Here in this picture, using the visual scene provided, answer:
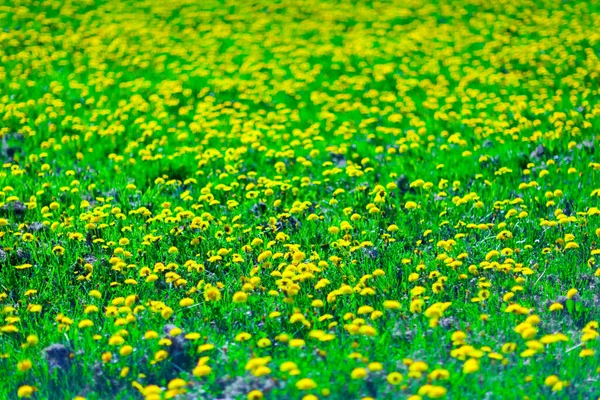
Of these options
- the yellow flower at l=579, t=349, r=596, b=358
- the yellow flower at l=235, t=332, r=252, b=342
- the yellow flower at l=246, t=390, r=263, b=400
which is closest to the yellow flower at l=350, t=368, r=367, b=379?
the yellow flower at l=246, t=390, r=263, b=400

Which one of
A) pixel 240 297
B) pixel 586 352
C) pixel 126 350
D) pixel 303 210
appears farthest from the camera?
pixel 303 210

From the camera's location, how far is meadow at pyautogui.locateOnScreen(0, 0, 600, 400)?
3.59 m

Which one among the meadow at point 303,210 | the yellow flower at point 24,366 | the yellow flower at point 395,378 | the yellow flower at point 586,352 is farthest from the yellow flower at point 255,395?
the yellow flower at point 586,352

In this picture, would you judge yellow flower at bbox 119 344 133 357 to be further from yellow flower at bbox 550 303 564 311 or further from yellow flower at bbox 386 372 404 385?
yellow flower at bbox 550 303 564 311

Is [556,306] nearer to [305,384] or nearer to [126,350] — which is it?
[305,384]

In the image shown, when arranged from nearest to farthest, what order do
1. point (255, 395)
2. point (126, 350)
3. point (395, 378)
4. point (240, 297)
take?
1. point (255, 395)
2. point (395, 378)
3. point (126, 350)
4. point (240, 297)

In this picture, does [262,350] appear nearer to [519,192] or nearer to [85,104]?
[519,192]

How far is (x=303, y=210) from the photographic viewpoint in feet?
19.6

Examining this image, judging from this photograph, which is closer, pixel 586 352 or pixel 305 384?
pixel 305 384

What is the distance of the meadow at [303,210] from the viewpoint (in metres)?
3.59

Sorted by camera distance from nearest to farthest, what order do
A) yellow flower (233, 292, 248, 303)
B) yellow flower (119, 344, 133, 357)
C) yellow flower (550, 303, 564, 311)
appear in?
yellow flower (119, 344, 133, 357) → yellow flower (550, 303, 564, 311) → yellow flower (233, 292, 248, 303)

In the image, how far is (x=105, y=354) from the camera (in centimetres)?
351

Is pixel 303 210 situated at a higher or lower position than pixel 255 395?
lower

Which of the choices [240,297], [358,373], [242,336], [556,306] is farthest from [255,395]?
[556,306]
